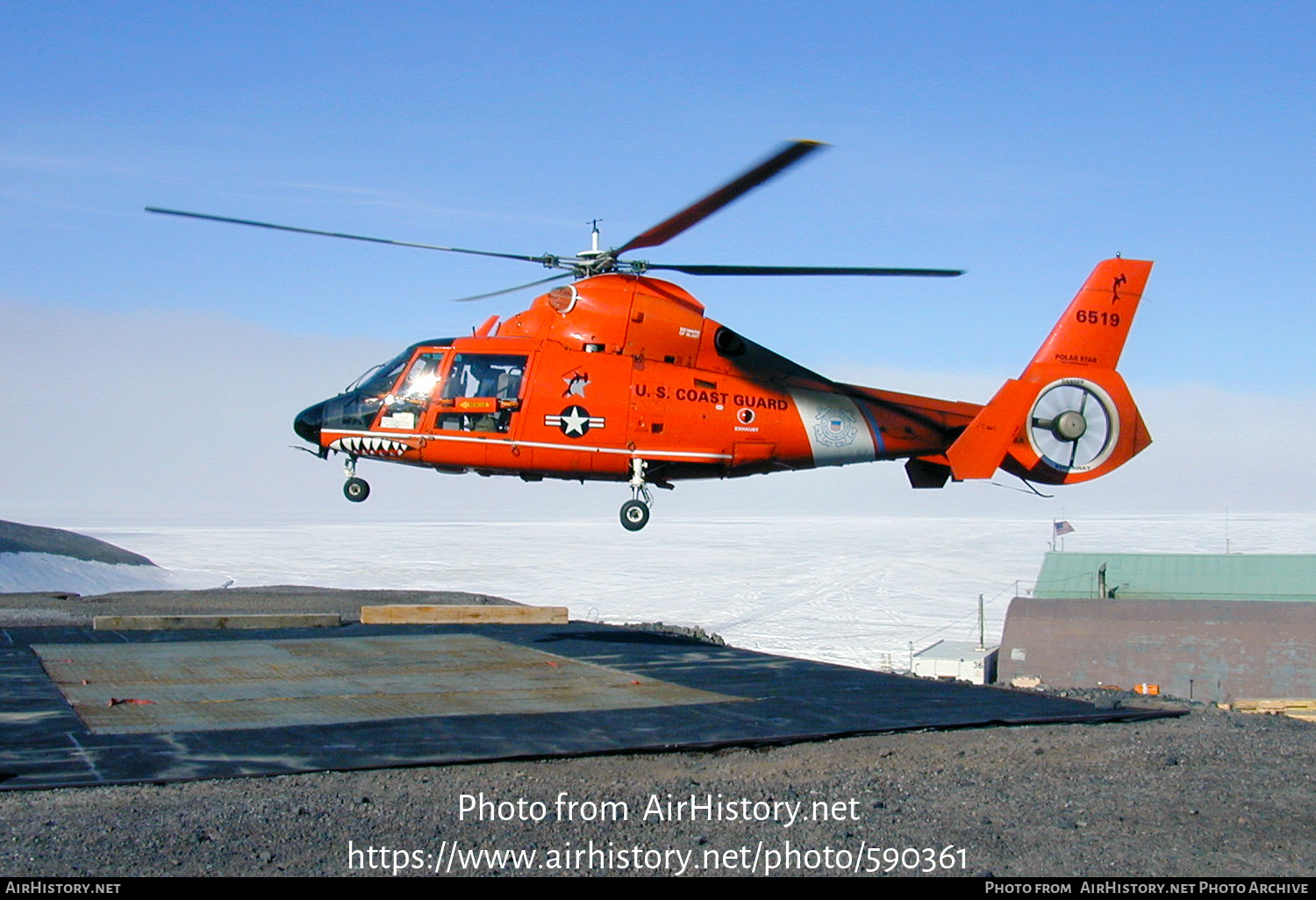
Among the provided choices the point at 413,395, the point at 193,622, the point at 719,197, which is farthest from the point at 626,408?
the point at 193,622

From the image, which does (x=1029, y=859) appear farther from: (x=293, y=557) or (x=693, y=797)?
(x=293, y=557)

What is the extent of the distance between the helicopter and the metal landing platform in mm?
2558

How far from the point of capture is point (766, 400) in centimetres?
1650

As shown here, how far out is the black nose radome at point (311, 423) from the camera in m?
16.7

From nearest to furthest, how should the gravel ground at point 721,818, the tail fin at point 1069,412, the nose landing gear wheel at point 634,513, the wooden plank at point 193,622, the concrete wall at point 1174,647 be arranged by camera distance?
the gravel ground at point 721,818, the nose landing gear wheel at point 634,513, the tail fin at point 1069,412, the wooden plank at point 193,622, the concrete wall at point 1174,647

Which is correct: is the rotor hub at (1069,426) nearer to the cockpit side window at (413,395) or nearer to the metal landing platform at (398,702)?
the metal landing platform at (398,702)

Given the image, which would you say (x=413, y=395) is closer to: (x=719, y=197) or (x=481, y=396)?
(x=481, y=396)

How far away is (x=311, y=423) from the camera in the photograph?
16.8 meters

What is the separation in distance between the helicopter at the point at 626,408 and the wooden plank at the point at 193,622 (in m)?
3.79

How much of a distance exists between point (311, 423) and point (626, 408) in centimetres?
457

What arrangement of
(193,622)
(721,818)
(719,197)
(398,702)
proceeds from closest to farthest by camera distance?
(721,818) < (398,702) < (719,197) < (193,622)

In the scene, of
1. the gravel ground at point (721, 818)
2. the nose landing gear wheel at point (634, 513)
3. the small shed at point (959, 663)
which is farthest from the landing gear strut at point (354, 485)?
the small shed at point (959, 663)
